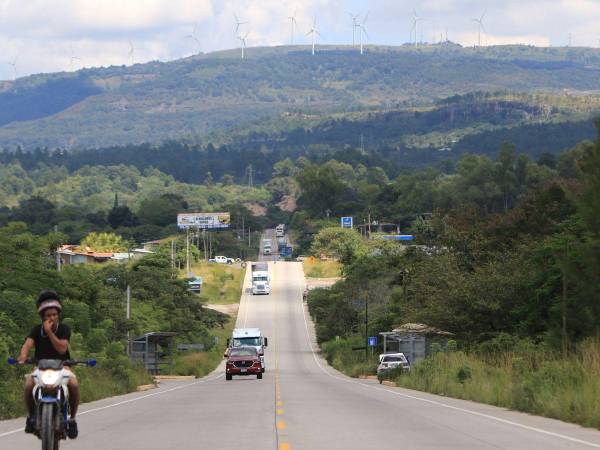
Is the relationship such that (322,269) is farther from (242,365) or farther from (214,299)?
(242,365)

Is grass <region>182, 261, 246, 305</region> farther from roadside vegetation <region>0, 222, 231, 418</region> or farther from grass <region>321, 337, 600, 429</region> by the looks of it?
grass <region>321, 337, 600, 429</region>

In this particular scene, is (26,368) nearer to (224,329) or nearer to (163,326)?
(163,326)

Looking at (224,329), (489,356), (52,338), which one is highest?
(52,338)

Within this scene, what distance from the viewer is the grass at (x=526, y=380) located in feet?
73.6

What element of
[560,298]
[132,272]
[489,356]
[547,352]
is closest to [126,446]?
[547,352]

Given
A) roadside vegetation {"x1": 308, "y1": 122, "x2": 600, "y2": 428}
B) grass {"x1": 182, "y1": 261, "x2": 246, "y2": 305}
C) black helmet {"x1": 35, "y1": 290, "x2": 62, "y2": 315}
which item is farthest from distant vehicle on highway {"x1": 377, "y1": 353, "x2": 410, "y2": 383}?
grass {"x1": 182, "y1": 261, "x2": 246, "y2": 305}

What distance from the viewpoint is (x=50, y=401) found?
46.2ft

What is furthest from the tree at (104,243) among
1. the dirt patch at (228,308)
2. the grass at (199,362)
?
the grass at (199,362)

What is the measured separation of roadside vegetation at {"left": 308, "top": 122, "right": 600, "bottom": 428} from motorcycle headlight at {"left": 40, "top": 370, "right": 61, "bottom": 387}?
10041mm

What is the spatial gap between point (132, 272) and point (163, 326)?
11.2 m

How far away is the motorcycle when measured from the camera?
1400 centimetres

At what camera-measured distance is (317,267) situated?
506 ft

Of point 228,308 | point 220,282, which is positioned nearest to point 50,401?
point 228,308

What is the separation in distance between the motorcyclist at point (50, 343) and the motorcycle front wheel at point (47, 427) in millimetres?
367
